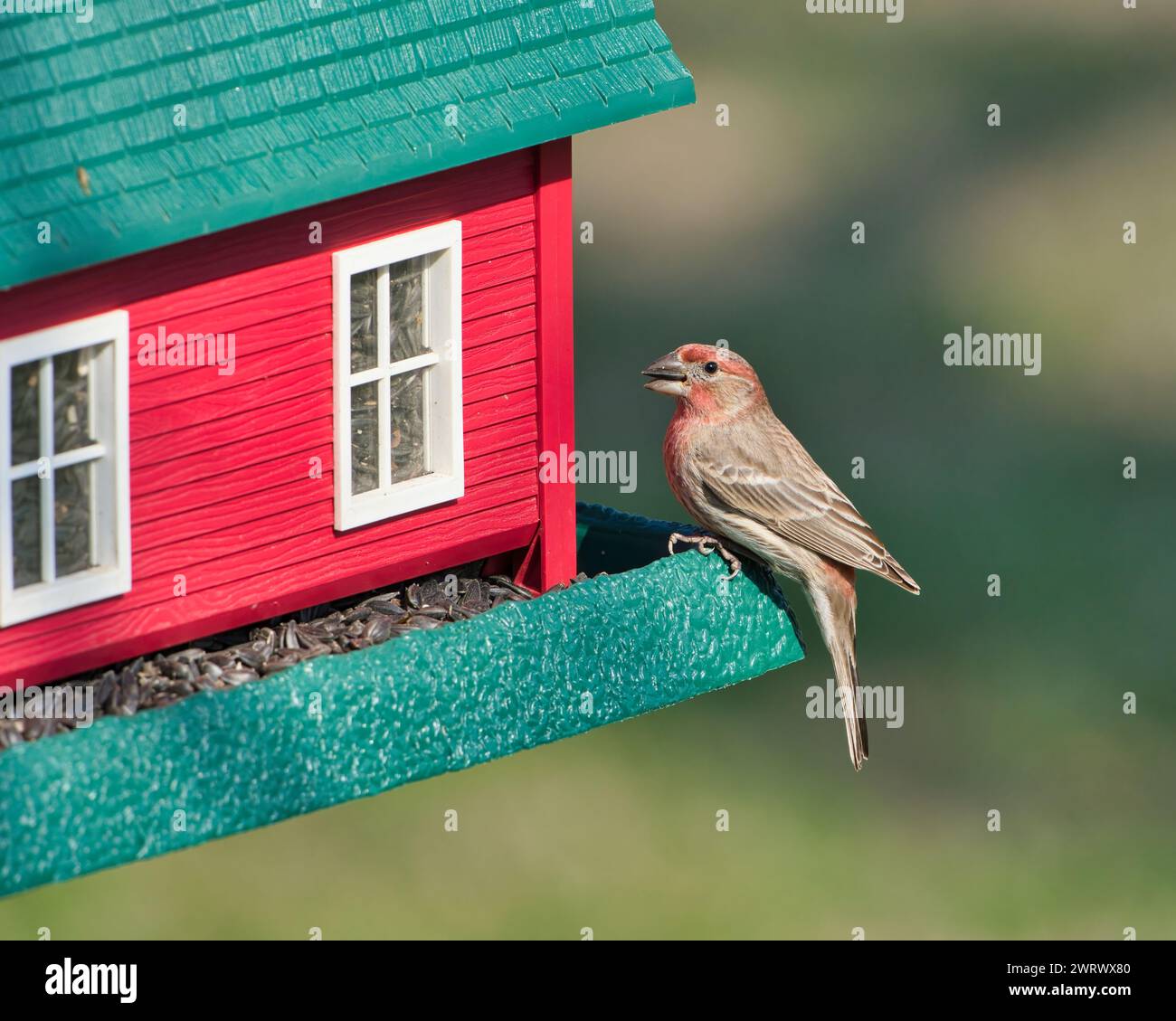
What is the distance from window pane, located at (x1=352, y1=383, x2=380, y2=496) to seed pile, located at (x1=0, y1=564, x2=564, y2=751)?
0.44 meters

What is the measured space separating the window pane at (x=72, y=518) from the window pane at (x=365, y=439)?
0.93 meters

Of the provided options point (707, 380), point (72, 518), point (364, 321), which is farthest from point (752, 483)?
point (72, 518)

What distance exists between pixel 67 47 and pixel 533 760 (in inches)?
297

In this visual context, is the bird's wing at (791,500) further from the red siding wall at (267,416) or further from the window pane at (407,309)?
the window pane at (407,309)

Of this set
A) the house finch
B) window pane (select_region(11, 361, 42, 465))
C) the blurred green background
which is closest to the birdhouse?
window pane (select_region(11, 361, 42, 465))

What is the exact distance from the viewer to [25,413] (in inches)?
250

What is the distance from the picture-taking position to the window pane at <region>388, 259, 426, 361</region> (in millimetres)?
7180

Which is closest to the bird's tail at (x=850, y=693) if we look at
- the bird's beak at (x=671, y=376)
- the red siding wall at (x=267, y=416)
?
the bird's beak at (x=671, y=376)

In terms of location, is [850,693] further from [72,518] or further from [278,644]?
[72,518]

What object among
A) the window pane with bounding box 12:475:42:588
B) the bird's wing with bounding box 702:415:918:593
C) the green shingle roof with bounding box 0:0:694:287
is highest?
the green shingle roof with bounding box 0:0:694:287

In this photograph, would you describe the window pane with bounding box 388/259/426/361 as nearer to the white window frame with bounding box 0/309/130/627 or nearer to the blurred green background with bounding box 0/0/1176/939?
the white window frame with bounding box 0/309/130/627

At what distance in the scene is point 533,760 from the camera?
13156 mm

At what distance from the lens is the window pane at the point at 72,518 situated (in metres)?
6.52

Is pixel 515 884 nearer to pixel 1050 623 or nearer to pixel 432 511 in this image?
pixel 1050 623
